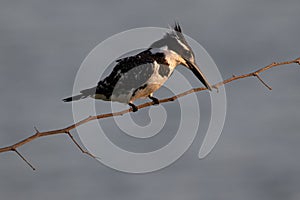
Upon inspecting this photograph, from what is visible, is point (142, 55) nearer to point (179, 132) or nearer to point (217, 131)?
point (179, 132)

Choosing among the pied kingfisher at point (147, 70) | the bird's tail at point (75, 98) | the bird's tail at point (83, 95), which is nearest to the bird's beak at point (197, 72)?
the pied kingfisher at point (147, 70)

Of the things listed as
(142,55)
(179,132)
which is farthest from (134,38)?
(179,132)

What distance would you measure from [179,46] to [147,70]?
661 mm

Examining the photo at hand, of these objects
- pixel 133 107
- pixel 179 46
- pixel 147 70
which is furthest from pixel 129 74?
pixel 179 46

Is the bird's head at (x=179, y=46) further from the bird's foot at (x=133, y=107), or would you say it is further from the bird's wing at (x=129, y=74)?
the bird's foot at (x=133, y=107)

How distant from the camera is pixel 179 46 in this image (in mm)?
9523

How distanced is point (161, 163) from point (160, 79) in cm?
170

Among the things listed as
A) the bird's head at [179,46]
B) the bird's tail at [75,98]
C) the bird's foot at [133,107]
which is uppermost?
the bird's head at [179,46]

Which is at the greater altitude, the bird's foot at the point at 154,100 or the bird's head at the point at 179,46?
the bird's head at the point at 179,46

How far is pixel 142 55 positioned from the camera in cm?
970

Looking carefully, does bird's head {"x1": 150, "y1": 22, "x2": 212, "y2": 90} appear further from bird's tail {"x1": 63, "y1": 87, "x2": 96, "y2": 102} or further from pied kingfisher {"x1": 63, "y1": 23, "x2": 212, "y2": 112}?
bird's tail {"x1": 63, "y1": 87, "x2": 96, "y2": 102}

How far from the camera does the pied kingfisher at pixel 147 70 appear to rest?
915 cm

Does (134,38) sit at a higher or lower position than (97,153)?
higher

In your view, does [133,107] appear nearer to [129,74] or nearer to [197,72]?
[129,74]
